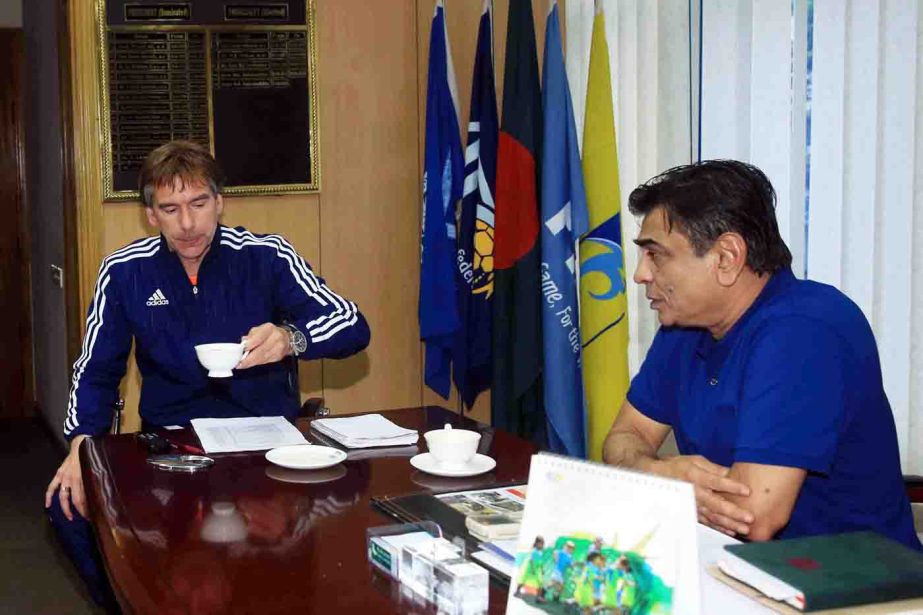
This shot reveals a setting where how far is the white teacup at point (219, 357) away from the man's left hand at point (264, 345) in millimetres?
232

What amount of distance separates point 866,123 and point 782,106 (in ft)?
0.86

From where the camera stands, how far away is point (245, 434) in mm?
2225

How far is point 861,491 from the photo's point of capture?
5.90 ft

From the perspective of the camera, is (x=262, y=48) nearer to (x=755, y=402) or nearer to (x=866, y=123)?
(x=866, y=123)

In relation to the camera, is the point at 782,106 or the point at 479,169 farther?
the point at 479,169

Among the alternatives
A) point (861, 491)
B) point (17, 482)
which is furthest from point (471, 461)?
point (17, 482)

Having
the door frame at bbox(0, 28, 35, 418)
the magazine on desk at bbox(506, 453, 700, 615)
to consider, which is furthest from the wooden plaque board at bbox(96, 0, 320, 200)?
the magazine on desk at bbox(506, 453, 700, 615)

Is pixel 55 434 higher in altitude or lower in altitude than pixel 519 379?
lower

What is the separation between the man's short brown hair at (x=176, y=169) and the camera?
2680 mm

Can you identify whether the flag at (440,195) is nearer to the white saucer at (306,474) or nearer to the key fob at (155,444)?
the key fob at (155,444)

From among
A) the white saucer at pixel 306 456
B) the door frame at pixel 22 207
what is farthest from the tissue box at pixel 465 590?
the door frame at pixel 22 207

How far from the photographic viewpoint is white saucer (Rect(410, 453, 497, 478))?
6.21 feet

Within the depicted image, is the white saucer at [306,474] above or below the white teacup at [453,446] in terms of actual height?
below


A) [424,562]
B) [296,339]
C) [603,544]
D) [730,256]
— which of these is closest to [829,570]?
[603,544]
